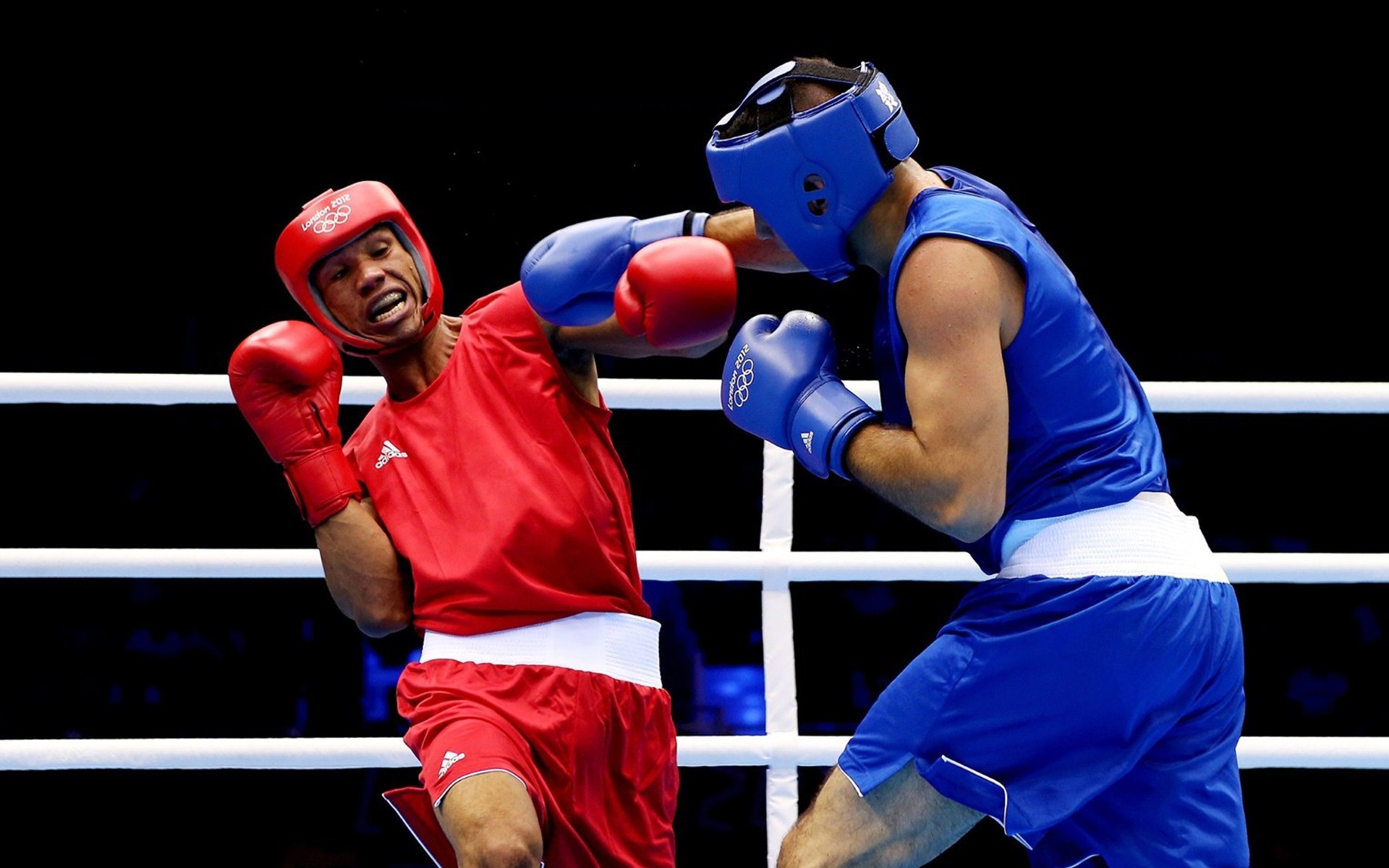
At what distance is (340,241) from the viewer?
2059 mm

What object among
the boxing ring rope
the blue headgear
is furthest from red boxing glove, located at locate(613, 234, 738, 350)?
the boxing ring rope

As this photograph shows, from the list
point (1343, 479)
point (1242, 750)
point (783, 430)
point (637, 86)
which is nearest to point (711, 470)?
point (637, 86)

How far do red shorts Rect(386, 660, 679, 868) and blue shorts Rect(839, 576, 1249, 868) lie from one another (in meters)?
0.44

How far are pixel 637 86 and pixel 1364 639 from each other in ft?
10.5

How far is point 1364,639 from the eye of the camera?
187 inches

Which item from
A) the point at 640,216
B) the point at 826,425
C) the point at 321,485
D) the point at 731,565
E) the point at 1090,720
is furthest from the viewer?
the point at 640,216

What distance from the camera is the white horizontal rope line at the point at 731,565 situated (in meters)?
2.26

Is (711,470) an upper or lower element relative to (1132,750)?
lower

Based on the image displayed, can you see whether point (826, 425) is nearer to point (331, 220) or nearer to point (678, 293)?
point (678, 293)

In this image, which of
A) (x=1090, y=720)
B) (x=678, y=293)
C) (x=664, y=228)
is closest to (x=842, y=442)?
(x=678, y=293)

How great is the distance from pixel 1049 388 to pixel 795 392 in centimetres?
32

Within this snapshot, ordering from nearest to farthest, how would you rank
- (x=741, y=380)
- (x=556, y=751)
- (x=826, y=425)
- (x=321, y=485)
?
(x=826, y=425), (x=741, y=380), (x=556, y=751), (x=321, y=485)

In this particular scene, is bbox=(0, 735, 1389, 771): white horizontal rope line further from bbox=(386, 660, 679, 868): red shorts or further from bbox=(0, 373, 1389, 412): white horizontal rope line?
bbox=(0, 373, 1389, 412): white horizontal rope line

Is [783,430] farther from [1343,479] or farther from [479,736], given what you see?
[1343,479]
